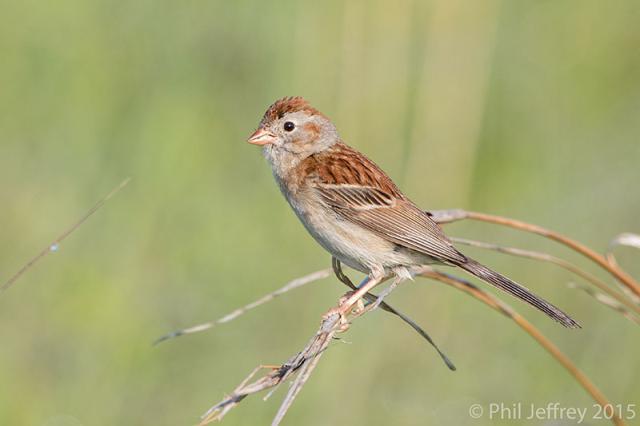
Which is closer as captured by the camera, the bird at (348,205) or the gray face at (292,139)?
the bird at (348,205)

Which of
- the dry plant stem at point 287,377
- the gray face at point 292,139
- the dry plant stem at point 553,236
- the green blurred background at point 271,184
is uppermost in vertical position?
the dry plant stem at point 553,236

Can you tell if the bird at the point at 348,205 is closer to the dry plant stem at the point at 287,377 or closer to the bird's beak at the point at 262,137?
the bird's beak at the point at 262,137

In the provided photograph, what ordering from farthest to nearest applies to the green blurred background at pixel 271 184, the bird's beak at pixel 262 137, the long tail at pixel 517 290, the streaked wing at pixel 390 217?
the green blurred background at pixel 271 184
the bird's beak at pixel 262 137
the streaked wing at pixel 390 217
the long tail at pixel 517 290

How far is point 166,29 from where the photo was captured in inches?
223

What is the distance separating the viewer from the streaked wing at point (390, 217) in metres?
3.65

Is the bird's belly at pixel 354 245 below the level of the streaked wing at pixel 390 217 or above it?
below

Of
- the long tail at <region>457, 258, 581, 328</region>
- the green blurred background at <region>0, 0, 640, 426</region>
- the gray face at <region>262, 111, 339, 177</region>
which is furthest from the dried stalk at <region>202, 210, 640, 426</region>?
the green blurred background at <region>0, 0, 640, 426</region>

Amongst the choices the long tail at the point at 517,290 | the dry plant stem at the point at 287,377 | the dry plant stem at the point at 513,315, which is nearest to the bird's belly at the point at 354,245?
the long tail at the point at 517,290

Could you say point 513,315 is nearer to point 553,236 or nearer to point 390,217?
point 553,236

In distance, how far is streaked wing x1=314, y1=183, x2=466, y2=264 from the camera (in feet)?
12.0

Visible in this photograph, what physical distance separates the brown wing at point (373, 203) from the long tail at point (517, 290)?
0.12 m

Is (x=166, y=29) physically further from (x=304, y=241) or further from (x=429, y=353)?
(x=429, y=353)

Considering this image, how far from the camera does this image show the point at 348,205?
153 inches

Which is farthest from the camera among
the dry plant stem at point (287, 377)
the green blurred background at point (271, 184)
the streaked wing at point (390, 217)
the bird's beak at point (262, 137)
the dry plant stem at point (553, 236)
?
the green blurred background at point (271, 184)
